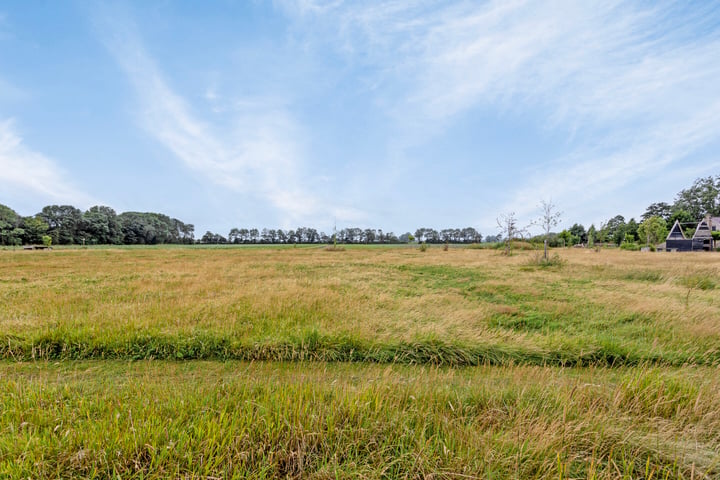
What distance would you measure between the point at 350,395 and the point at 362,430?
452 mm

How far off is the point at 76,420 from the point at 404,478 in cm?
314

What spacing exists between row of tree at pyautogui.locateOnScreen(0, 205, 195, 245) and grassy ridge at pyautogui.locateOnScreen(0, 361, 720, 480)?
359ft

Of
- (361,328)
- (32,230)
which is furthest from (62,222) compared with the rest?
(361,328)

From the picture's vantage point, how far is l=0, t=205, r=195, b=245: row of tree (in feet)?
270

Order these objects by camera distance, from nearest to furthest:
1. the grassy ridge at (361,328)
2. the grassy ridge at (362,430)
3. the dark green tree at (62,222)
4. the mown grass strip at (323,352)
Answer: the grassy ridge at (362,430), the mown grass strip at (323,352), the grassy ridge at (361,328), the dark green tree at (62,222)

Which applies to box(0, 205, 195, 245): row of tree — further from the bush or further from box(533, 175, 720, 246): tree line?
box(533, 175, 720, 246): tree line

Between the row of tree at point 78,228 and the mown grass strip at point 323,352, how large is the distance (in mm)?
105444

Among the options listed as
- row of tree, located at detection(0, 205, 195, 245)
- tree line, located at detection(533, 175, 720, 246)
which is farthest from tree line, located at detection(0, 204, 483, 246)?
tree line, located at detection(533, 175, 720, 246)

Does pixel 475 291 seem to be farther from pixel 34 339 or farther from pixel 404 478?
pixel 34 339

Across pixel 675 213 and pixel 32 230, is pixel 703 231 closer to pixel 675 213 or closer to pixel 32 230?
pixel 675 213

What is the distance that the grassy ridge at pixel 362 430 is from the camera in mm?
2113

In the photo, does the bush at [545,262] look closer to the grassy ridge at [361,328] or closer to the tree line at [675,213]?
the grassy ridge at [361,328]

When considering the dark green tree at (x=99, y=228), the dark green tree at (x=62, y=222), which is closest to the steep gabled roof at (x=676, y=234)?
the dark green tree at (x=99, y=228)

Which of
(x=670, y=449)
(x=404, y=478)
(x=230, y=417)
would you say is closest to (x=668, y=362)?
(x=670, y=449)
